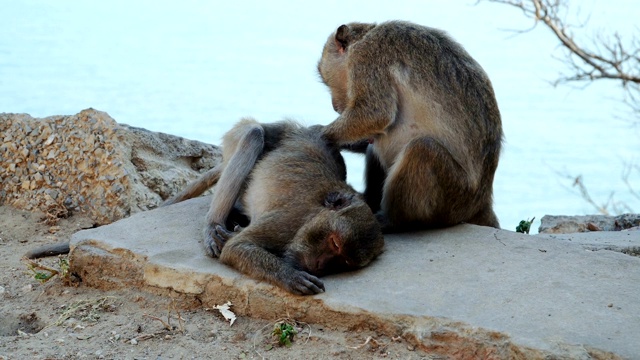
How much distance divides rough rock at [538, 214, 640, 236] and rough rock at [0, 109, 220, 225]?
3255mm

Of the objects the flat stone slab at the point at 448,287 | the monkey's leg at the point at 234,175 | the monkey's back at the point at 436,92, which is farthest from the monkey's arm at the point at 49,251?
the monkey's back at the point at 436,92


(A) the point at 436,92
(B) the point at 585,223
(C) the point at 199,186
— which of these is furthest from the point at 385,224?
(B) the point at 585,223

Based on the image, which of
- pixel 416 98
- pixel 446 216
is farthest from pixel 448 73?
pixel 446 216

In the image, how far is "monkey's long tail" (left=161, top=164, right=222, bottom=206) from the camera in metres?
6.08

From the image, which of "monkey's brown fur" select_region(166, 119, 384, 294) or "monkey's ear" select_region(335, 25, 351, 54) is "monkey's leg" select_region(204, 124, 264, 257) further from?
"monkey's ear" select_region(335, 25, 351, 54)

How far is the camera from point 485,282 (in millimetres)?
4398

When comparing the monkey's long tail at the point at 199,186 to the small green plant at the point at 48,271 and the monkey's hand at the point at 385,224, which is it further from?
the monkey's hand at the point at 385,224

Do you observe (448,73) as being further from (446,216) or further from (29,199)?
(29,199)

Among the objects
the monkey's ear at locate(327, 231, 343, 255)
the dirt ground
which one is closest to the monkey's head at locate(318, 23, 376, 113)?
the monkey's ear at locate(327, 231, 343, 255)

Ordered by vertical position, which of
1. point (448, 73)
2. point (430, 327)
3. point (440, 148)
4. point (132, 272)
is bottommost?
point (132, 272)

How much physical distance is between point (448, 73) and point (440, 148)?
58cm

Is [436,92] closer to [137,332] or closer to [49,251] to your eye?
[137,332]

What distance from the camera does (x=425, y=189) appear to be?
17.2 feet

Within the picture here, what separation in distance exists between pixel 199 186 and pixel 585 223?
348 centimetres
